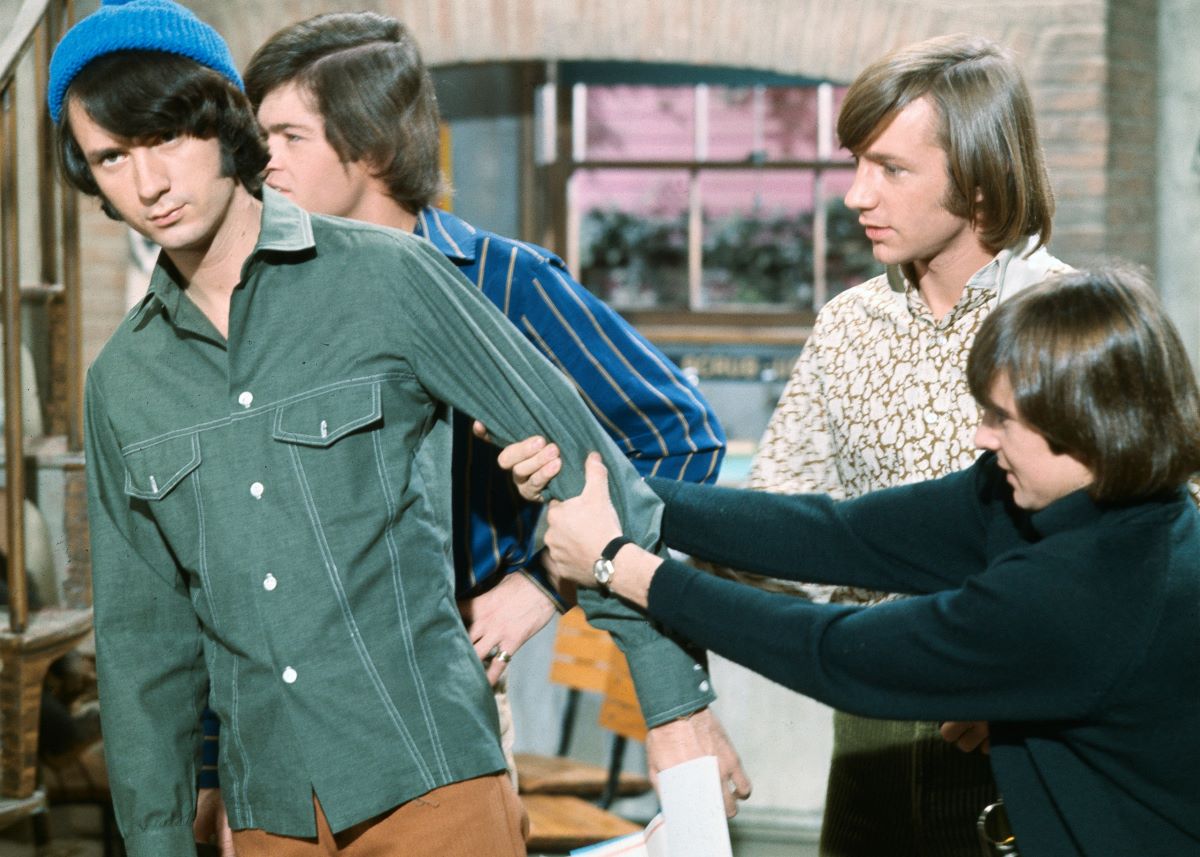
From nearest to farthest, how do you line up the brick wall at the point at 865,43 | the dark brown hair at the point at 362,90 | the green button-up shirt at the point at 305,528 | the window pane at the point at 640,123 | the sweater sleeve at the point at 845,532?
1. the green button-up shirt at the point at 305,528
2. the sweater sleeve at the point at 845,532
3. the dark brown hair at the point at 362,90
4. the brick wall at the point at 865,43
5. the window pane at the point at 640,123

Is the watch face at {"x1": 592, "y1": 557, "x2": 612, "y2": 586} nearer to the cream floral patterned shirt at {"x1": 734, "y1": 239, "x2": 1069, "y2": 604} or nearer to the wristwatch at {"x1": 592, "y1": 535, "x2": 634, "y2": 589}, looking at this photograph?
the wristwatch at {"x1": 592, "y1": 535, "x2": 634, "y2": 589}

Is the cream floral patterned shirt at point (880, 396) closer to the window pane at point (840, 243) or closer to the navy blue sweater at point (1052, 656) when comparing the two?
the navy blue sweater at point (1052, 656)

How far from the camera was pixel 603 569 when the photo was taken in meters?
1.60

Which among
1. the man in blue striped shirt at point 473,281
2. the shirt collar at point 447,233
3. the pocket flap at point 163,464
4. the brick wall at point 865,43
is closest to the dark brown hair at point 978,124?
the man in blue striped shirt at point 473,281

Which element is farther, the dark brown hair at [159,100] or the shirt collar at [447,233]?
the shirt collar at [447,233]

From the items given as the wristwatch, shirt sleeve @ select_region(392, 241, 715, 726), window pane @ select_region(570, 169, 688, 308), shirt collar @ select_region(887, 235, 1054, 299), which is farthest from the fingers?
window pane @ select_region(570, 169, 688, 308)

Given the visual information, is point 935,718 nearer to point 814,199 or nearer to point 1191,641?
point 1191,641

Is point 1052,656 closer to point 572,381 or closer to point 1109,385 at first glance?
point 1109,385

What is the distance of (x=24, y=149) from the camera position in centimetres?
436

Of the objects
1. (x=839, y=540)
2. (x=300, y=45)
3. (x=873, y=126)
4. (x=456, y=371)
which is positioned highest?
(x=300, y=45)

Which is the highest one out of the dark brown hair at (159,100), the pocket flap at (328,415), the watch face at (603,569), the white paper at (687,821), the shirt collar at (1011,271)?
the dark brown hair at (159,100)

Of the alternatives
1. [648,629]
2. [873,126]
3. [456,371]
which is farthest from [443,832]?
[873,126]

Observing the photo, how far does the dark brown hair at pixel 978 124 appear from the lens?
1.84 m

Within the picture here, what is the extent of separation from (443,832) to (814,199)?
5.75 meters
